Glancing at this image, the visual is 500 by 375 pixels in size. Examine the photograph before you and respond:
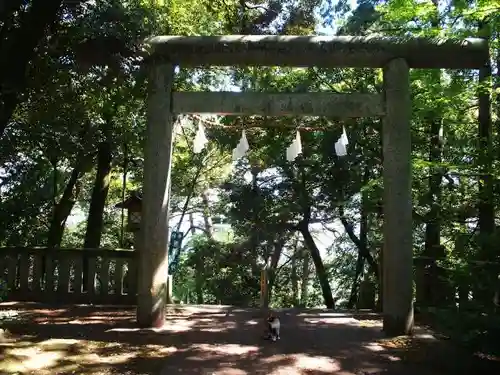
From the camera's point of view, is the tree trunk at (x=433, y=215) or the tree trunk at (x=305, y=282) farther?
the tree trunk at (x=305, y=282)

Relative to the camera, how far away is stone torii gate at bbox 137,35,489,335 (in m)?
6.36

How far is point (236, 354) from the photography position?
527cm

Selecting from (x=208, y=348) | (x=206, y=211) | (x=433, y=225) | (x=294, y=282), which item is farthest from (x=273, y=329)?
(x=294, y=282)

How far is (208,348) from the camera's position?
5.51 m

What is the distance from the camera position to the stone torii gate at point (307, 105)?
6.36 meters

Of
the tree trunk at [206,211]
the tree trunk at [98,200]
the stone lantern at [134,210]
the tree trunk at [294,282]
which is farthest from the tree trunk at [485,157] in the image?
the tree trunk at [206,211]

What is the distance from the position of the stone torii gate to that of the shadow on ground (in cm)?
55

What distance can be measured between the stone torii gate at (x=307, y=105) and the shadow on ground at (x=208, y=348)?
1.80 feet

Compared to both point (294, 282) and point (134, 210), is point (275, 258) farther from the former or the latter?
point (134, 210)

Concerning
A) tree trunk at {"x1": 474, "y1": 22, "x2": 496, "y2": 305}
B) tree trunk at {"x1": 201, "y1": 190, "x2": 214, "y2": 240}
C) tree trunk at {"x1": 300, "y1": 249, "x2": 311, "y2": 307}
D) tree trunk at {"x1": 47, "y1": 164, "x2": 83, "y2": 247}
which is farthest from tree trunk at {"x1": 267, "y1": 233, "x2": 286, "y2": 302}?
tree trunk at {"x1": 474, "y1": 22, "x2": 496, "y2": 305}

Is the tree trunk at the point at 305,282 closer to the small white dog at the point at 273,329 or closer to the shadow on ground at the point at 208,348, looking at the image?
the shadow on ground at the point at 208,348

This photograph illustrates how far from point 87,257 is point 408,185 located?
5.47 metres

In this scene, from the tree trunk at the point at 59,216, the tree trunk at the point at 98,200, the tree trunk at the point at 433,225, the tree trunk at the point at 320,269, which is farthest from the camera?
the tree trunk at the point at 320,269

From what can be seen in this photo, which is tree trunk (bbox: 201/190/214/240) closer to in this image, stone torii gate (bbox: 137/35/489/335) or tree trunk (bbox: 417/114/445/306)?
tree trunk (bbox: 417/114/445/306)
